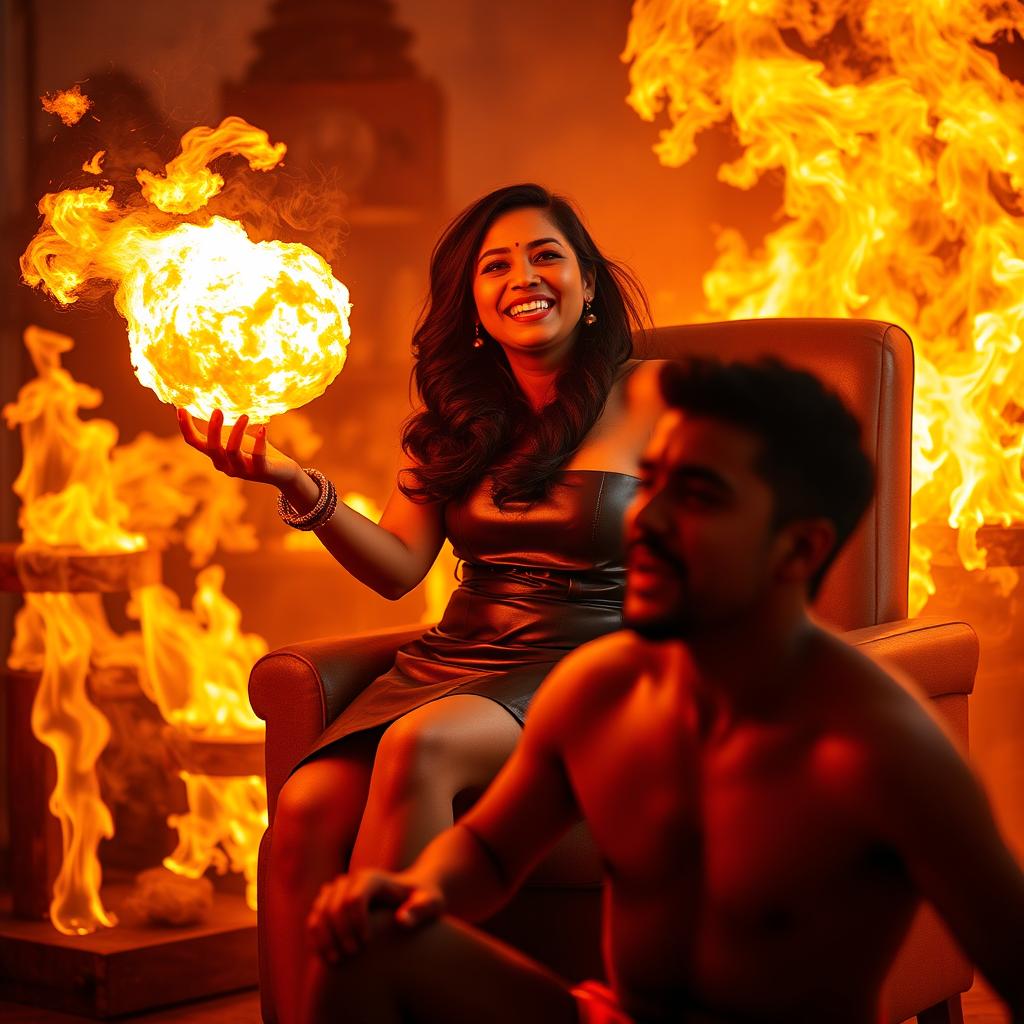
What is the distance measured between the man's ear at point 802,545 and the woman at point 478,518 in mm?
991

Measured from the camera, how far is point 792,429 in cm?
117

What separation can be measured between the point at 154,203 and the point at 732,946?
1764mm

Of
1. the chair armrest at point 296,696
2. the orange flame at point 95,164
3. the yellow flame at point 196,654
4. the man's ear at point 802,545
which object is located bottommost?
the yellow flame at point 196,654

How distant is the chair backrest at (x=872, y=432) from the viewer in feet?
8.35

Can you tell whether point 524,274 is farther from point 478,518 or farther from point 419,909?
point 419,909

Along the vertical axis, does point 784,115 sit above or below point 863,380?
above

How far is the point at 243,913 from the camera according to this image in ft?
10.3

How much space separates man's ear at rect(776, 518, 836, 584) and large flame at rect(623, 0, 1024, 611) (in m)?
2.21

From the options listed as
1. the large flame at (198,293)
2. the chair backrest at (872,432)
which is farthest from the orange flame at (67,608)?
the chair backrest at (872,432)

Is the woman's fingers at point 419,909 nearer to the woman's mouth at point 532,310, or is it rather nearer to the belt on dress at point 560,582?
the belt on dress at point 560,582

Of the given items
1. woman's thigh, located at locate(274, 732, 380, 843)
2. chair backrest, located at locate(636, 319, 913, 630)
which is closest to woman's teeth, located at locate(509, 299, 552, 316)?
chair backrest, located at locate(636, 319, 913, 630)

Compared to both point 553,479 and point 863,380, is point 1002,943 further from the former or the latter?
point 863,380

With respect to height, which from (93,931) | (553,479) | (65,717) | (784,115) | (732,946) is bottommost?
(93,931)

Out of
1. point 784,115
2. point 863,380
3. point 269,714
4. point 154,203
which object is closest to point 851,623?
point 863,380
